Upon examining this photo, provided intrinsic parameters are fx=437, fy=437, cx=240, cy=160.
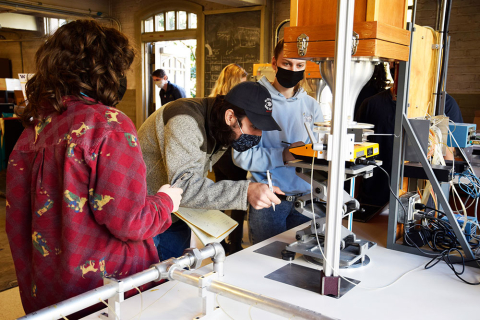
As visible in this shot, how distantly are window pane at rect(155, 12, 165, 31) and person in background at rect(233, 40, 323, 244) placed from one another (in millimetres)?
6412

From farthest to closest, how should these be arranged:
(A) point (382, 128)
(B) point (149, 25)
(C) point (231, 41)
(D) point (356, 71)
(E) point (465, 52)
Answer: (B) point (149, 25)
(C) point (231, 41)
(E) point (465, 52)
(A) point (382, 128)
(D) point (356, 71)

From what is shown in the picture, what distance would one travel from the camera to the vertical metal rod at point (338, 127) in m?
1.07

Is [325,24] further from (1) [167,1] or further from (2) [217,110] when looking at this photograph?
(1) [167,1]

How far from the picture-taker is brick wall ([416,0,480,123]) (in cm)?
514

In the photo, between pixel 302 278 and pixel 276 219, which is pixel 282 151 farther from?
pixel 302 278

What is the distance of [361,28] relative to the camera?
1347 millimetres

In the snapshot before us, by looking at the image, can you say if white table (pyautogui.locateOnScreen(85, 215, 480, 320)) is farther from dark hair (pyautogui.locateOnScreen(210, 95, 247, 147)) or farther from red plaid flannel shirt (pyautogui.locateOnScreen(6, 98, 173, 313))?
dark hair (pyautogui.locateOnScreen(210, 95, 247, 147))

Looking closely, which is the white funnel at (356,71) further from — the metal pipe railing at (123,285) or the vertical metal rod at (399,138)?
the metal pipe railing at (123,285)

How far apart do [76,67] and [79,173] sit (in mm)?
257

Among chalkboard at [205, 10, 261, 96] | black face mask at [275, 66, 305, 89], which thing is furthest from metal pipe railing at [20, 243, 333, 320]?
chalkboard at [205, 10, 261, 96]

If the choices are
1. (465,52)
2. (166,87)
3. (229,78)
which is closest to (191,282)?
(229,78)

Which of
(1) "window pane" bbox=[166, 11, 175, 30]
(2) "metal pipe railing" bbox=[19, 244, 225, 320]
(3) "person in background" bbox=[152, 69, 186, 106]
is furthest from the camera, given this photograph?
(1) "window pane" bbox=[166, 11, 175, 30]

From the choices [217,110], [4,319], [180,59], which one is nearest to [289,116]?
[217,110]

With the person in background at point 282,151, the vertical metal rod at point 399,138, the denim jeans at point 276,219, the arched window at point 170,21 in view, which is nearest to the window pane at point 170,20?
the arched window at point 170,21
